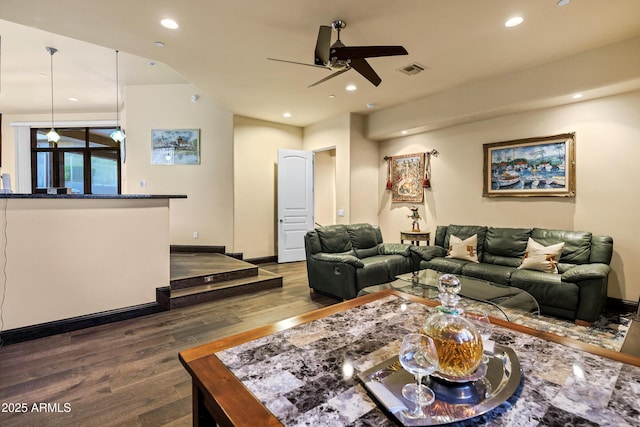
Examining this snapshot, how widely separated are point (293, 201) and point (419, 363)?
5.35 metres

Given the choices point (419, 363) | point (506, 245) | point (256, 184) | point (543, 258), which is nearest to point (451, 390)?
point (419, 363)

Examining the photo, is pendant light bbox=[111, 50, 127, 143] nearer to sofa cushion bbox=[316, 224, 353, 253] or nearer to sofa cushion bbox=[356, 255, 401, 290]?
sofa cushion bbox=[316, 224, 353, 253]

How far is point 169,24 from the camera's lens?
2793mm

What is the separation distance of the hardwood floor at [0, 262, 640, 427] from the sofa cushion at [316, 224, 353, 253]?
973mm

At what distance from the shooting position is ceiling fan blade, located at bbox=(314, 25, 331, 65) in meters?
2.36

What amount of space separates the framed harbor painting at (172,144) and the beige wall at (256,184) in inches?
33.3

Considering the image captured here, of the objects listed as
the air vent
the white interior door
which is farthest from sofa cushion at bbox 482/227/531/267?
the white interior door

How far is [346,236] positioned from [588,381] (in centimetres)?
366

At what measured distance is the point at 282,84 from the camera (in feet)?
13.9

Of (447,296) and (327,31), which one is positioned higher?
(327,31)

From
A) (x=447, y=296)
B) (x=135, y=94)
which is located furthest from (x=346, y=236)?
(x=135, y=94)

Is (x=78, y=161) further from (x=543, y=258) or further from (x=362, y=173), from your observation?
(x=543, y=258)

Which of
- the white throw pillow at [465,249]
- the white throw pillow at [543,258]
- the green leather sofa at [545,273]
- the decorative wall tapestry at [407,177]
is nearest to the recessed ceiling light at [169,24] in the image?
the green leather sofa at [545,273]

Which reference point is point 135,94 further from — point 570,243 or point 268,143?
point 570,243
